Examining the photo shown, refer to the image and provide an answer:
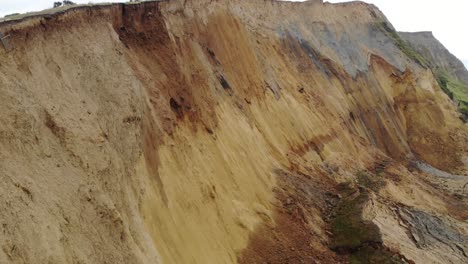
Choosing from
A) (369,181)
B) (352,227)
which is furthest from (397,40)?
(352,227)

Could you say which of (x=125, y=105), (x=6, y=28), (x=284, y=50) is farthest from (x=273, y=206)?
(x=284, y=50)

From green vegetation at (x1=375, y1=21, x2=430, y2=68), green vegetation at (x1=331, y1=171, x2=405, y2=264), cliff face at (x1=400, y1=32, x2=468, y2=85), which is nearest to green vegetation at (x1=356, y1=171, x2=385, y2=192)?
green vegetation at (x1=331, y1=171, x2=405, y2=264)

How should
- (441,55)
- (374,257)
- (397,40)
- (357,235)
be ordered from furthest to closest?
1. (441,55)
2. (397,40)
3. (357,235)
4. (374,257)

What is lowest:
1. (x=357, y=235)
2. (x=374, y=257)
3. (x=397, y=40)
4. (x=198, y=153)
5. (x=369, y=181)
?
(x=374, y=257)

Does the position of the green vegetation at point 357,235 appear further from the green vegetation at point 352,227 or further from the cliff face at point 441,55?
the cliff face at point 441,55

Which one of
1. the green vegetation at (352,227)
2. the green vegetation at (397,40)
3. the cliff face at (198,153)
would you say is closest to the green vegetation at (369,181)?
the cliff face at (198,153)

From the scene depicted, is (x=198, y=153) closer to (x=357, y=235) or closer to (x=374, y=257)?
(x=357, y=235)

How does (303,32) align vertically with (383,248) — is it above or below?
above

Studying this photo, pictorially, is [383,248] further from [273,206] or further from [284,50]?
[284,50]

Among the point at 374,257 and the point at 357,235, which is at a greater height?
the point at 357,235
